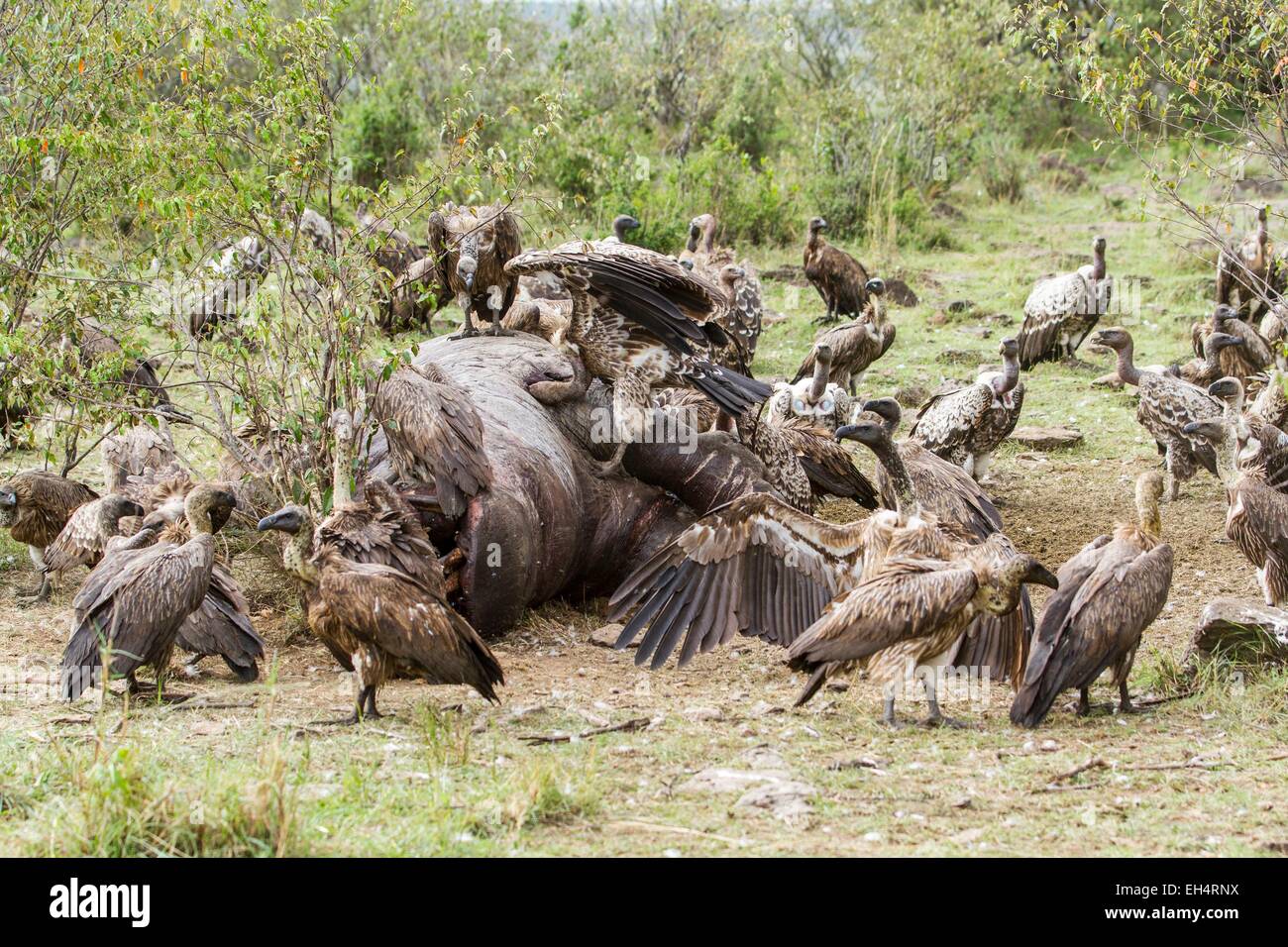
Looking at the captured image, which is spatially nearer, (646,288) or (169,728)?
(169,728)

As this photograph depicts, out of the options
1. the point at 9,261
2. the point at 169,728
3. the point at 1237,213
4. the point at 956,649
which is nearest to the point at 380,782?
the point at 169,728

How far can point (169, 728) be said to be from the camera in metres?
5.61

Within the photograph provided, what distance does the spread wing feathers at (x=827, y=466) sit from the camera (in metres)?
9.16

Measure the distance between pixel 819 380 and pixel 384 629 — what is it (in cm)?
571

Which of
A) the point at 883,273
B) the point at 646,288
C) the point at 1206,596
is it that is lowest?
the point at 1206,596

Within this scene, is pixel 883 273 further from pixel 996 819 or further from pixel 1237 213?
pixel 996 819

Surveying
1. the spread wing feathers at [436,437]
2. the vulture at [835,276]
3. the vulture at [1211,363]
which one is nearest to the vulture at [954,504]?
the spread wing feathers at [436,437]

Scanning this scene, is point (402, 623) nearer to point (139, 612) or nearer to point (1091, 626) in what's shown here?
point (139, 612)

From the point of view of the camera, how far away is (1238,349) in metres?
11.0

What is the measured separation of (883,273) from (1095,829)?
1126 cm

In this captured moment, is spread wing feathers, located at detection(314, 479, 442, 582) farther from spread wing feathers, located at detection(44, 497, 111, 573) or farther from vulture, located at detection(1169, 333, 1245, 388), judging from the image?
vulture, located at detection(1169, 333, 1245, 388)

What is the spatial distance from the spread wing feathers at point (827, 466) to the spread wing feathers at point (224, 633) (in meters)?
3.65

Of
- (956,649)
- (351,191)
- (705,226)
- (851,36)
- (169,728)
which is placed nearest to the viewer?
(169,728)

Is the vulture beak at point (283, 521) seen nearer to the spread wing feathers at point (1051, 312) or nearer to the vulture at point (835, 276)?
the spread wing feathers at point (1051, 312)
